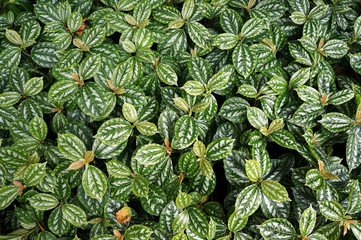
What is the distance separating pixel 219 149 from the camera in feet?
4.74

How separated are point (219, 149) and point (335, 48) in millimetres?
1004

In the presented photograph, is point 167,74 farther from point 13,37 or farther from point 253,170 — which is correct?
point 13,37

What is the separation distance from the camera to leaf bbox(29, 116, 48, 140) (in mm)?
1502

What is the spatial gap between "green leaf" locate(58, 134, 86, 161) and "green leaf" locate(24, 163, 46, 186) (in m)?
0.13

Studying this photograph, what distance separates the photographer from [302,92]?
63.7 inches

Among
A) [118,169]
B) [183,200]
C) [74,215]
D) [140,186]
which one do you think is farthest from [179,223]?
[74,215]

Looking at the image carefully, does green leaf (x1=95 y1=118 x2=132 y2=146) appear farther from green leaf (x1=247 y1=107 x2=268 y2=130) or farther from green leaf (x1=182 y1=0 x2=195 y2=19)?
green leaf (x1=182 y1=0 x2=195 y2=19)

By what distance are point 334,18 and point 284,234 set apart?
4.56 ft

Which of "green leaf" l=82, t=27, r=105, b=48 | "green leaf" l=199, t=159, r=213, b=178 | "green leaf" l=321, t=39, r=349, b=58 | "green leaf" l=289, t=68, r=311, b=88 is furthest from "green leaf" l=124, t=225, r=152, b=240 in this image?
"green leaf" l=321, t=39, r=349, b=58

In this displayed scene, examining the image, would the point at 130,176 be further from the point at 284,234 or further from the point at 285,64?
the point at 285,64

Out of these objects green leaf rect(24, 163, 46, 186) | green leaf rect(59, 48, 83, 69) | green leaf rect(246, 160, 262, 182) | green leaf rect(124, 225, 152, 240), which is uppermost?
green leaf rect(59, 48, 83, 69)

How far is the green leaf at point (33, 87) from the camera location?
63.5 inches

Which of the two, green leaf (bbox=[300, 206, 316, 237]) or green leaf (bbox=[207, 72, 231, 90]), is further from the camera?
green leaf (bbox=[207, 72, 231, 90])

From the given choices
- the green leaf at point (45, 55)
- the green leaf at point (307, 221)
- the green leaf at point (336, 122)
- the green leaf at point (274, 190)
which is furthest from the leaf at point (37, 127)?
the green leaf at point (336, 122)
